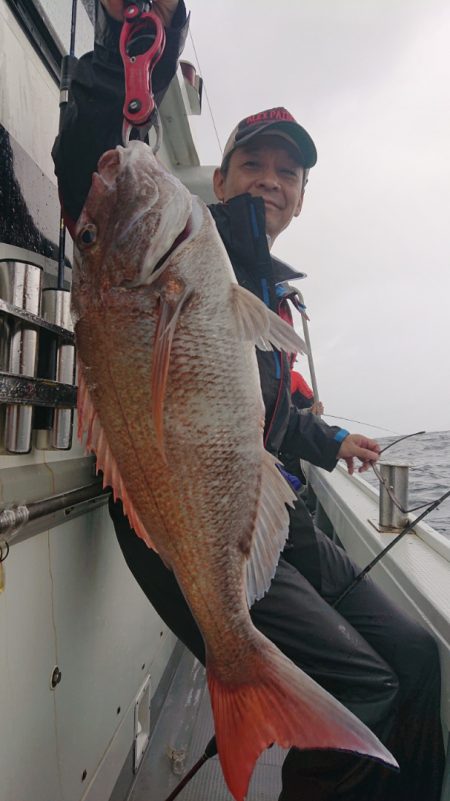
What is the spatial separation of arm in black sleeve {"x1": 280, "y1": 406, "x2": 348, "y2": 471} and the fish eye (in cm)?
125

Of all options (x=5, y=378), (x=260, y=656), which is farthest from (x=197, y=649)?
(x=5, y=378)

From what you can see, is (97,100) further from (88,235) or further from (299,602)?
(299,602)

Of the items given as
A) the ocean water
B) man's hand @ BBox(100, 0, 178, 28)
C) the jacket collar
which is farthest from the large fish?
the ocean water

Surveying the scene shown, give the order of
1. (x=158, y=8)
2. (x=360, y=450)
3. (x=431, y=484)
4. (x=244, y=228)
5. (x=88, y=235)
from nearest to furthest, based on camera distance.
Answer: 1. (x=88, y=235)
2. (x=158, y=8)
3. (x=244, y=228)
4. (x=360, y=450)
5. (x=431, y=484)

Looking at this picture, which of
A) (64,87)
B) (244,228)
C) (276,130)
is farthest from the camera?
(276,130)

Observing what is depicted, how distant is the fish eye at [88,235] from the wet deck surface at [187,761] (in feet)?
6.84

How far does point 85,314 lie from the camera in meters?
1.12

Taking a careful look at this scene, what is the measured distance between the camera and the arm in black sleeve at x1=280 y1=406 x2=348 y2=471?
2.13 meters

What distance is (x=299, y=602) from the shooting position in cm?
145

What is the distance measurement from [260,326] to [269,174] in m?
1.15

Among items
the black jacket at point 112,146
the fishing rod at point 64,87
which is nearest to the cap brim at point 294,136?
the black jacket at point 112,146

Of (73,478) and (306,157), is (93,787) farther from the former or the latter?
(306,157)

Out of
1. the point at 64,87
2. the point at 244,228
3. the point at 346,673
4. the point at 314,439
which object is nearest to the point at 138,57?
the point at 64,87

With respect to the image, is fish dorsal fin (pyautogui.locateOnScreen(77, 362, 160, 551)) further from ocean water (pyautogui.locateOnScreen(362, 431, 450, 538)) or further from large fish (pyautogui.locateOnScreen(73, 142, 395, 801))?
ocean water (pyautogui.locateOnScreen(362, 431, 450, 538))
